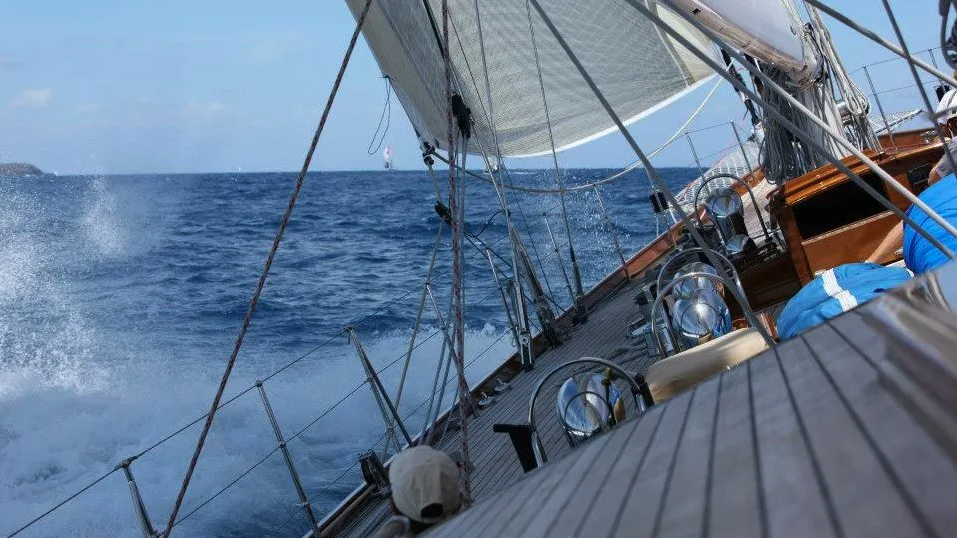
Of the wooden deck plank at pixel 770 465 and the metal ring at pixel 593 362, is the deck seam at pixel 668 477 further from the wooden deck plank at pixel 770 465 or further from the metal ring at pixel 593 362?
the metal ring at pixel 593 362

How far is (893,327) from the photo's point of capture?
1.31 meters

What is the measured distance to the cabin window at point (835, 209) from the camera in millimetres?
4482

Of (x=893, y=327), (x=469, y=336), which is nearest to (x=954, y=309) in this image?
(x=893, y=327)

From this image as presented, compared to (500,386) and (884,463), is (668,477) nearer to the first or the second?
(884,463)

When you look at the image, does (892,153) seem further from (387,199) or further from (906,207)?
(387,199)

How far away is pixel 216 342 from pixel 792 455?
10314mm

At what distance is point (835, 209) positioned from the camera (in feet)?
15.0

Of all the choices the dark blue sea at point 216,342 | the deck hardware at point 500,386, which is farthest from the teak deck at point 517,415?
the dark blue sea at point 216,342

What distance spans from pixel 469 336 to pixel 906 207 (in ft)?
15.1

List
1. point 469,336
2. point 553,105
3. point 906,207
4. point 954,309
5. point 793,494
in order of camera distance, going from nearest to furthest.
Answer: point 793,494 < point 954,309 < point 906,207 < point 553,105 < point 469,336

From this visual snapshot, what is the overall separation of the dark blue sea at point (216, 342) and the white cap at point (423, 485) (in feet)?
4.03

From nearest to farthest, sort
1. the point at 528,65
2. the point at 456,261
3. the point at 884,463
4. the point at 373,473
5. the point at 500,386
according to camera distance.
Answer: the point at 884,463, the point at 456,261, the point at 373,473, the point at 500,386, the point at 528,65

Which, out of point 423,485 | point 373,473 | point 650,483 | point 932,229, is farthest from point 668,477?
point 373,473

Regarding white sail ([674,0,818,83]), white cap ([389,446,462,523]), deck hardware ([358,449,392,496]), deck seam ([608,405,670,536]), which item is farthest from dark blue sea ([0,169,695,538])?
deck seam ([608,405,670,536])
